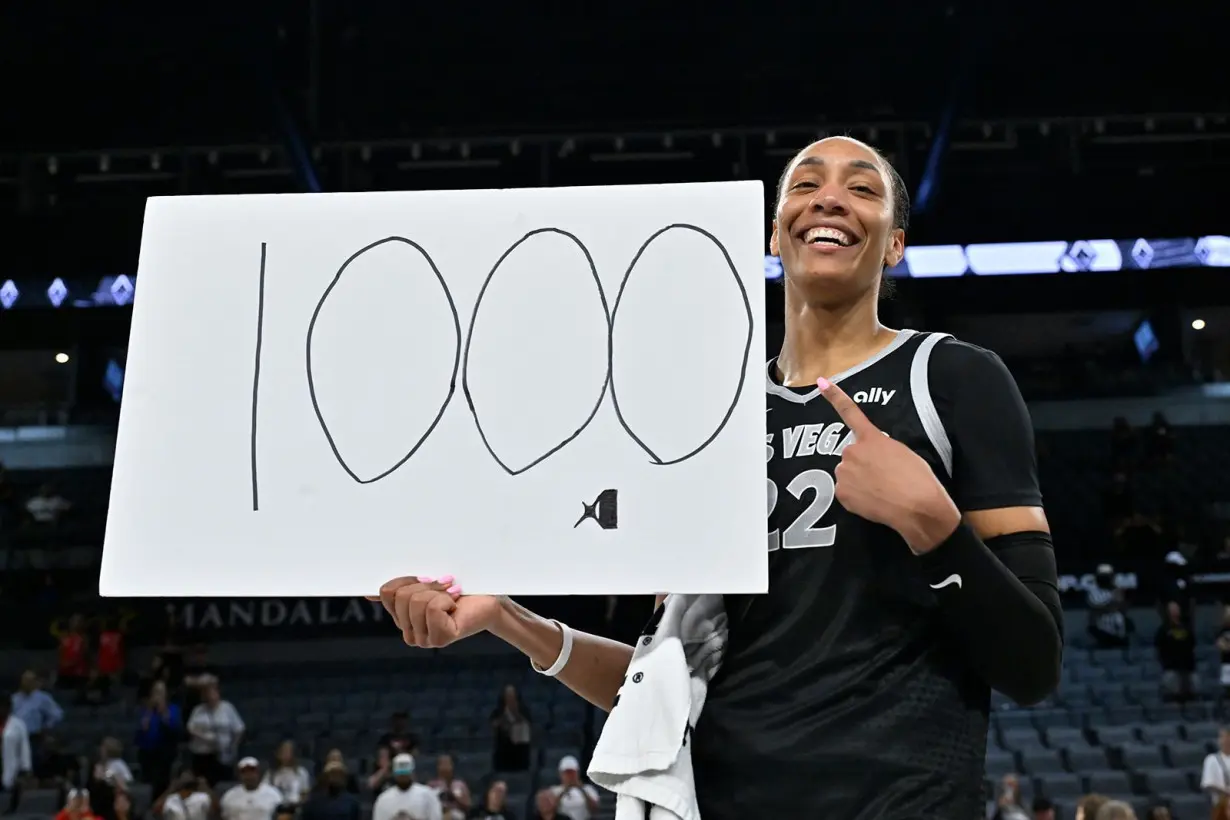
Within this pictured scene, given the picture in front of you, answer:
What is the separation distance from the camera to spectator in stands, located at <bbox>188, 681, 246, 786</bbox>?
9.23 m

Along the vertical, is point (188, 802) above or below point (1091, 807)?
below

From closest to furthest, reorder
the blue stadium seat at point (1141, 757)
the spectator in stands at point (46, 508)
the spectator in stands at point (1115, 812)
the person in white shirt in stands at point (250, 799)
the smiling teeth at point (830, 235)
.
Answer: the smiling teeth at point (830, 235), the spectator in stands at point (1115, 812), the person in white shirt in stands at point (250, 799), the blue stadium seat at point (1141, 757), the spectator in stands at point (46, 508)

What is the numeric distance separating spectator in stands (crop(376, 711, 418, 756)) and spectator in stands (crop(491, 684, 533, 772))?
0.61 meters

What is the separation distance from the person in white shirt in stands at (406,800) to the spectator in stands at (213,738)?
2.22 meters

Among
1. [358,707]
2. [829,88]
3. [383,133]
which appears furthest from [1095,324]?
[358,707]

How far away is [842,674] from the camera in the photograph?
4.42ft

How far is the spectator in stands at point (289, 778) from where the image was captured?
831 centimetres

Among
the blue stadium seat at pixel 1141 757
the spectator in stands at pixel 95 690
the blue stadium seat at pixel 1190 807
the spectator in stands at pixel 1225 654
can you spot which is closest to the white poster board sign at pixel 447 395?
the blue stadium seat at pixel 1190 807

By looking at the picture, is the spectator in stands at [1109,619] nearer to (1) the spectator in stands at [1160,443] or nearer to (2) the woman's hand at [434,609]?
(1) the spectator in stands at [1160,443]

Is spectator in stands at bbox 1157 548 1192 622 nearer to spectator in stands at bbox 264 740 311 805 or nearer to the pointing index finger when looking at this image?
spectator in stands at bbox 264 740 311 805

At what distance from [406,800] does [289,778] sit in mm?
1343

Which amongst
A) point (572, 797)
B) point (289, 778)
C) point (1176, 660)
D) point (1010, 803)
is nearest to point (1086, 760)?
point (1010, 803)

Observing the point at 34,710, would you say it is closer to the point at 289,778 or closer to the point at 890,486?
the point at 289,778

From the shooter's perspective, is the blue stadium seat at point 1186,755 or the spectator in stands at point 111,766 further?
the blue stadium seat at point 1186,755
